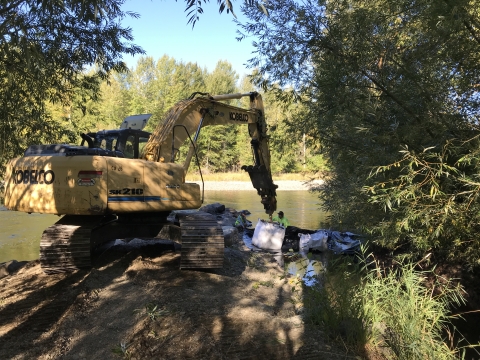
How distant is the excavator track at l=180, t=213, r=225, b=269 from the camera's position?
6.27m

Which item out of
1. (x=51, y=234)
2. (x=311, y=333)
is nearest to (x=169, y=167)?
(x=51, y=234)

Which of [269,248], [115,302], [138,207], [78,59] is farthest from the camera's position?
[269,248]

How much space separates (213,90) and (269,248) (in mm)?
44705

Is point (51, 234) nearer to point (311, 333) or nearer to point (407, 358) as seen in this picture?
point (311, 333)

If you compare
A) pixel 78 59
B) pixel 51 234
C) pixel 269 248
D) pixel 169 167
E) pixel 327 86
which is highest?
pixel 78 59

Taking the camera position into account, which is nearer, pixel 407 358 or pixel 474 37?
pixel 407 358

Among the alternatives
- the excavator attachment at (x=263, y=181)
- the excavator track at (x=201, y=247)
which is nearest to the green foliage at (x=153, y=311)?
the excavator track at (x=201, y=247)

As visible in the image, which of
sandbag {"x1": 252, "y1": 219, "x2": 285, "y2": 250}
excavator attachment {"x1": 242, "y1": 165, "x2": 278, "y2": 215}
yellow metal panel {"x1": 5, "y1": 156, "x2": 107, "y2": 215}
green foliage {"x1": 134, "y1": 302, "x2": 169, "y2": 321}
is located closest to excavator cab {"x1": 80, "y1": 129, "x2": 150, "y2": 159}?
yellow metal panel {"x1": 5, "y1": 156, "x2": 107, "y2": 215}

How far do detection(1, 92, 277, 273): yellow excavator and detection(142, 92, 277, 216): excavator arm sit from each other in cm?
2

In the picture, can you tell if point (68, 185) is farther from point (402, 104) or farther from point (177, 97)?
point (177, 97)

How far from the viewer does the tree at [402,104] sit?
427cm

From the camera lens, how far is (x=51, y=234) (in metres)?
6.23

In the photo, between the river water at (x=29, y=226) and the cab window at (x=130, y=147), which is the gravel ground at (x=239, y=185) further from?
the cab window at (x=130, y=147)

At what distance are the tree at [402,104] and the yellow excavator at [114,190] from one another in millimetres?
2297
